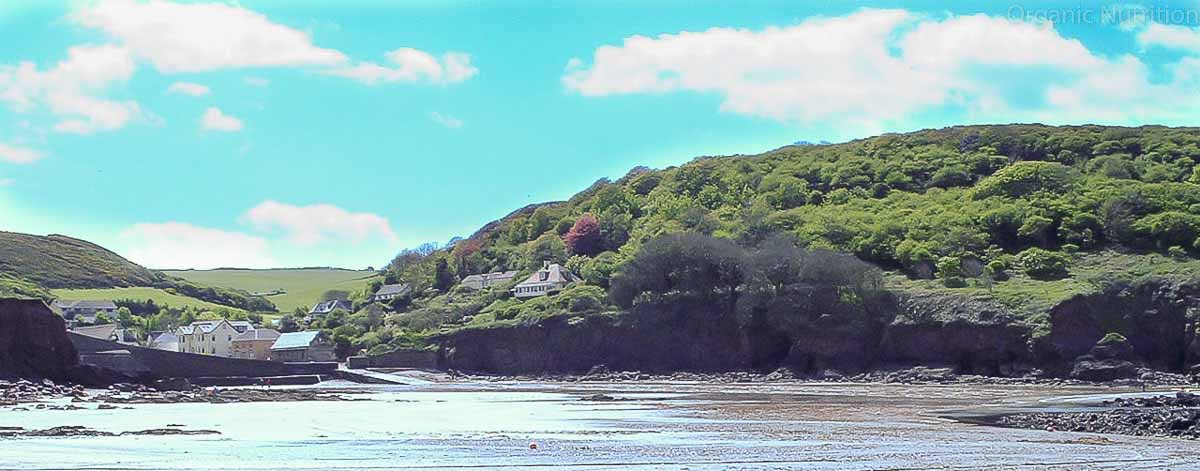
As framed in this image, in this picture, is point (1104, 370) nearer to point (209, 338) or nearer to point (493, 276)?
point (493, 276)

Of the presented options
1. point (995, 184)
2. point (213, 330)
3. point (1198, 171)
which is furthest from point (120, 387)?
point (1198, 171)

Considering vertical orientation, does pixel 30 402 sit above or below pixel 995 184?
below

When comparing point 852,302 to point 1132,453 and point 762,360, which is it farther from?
point 1132,453

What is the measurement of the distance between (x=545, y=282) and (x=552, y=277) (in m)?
1.63

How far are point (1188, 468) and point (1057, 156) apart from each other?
13628 cm

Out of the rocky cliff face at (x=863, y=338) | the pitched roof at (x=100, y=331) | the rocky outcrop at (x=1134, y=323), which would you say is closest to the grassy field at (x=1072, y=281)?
the rocky outcrop at (x=1134, y=323)

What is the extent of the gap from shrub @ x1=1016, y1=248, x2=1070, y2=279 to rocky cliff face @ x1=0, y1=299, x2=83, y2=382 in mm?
73921

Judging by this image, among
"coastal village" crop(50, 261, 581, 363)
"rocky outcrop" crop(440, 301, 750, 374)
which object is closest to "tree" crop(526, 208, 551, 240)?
"coastal village" crop(50, 261, 581, 363)

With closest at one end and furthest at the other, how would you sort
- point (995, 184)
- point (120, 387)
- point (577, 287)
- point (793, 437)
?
point (793, 437), point (120, 387), point (577, 287), point (995, 184)

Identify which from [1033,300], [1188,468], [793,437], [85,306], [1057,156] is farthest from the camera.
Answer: [85,306]

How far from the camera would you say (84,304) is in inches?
7190

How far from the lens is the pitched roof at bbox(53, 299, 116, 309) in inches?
7062

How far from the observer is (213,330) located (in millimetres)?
144250

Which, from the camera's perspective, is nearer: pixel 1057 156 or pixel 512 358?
pixel 512 358
